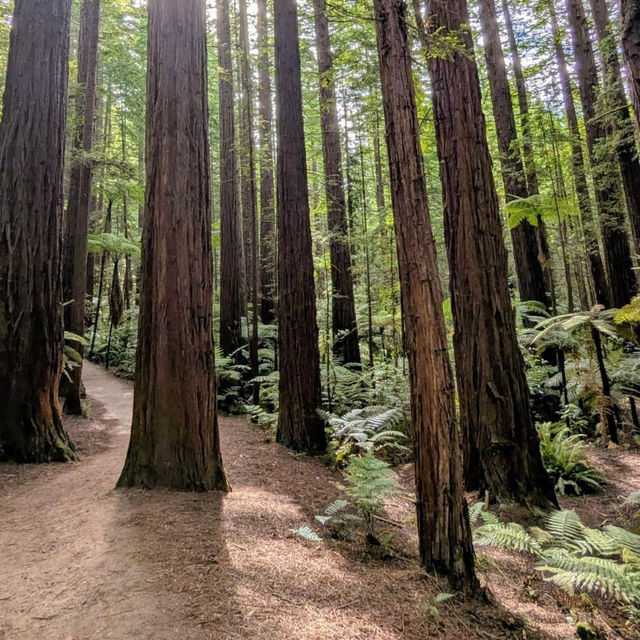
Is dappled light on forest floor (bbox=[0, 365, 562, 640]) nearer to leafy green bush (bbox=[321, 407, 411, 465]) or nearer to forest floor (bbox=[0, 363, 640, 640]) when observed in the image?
forest floor (bbox=[0, 363, 640, 640])

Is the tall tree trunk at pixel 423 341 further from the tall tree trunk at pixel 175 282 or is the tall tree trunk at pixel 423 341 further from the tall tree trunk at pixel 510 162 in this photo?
the tall tree trunk at pixel 510 162

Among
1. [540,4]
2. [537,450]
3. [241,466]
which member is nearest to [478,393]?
[537,450]

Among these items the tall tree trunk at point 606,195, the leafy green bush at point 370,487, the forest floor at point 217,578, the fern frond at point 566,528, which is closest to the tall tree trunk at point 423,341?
the forest floor at point 217,578

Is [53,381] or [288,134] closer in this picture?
[53,381]

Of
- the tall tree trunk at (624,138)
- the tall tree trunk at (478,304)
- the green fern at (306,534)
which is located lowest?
the green fern at (306,534)

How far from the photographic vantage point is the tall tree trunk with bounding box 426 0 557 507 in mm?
4516

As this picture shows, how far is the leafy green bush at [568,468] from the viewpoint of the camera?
516 centimetres

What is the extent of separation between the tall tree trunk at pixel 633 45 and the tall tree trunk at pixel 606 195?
22.3 ft

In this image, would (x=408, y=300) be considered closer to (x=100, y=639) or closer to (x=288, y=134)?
(x=100, y=639)

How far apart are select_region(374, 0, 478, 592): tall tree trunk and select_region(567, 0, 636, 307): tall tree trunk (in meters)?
8.42

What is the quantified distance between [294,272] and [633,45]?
4693 millimetres

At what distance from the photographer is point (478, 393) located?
15.3 ft

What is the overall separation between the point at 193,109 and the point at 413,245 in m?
2.95

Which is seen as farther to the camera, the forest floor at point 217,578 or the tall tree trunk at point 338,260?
the tall tree trunk at point 338,260
